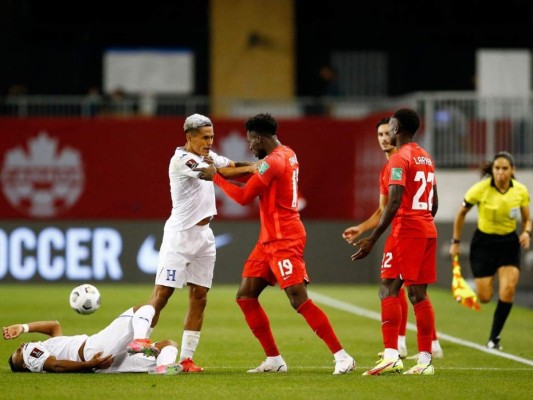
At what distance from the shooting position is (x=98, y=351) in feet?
36.9

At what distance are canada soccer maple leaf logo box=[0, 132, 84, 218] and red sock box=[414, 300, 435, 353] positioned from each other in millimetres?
15123

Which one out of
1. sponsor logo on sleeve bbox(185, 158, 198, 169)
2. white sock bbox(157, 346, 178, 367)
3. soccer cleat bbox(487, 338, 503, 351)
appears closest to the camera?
white sock bbox(157, 346, 178, 367)

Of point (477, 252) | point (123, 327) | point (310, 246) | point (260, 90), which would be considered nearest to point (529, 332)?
point (477, 252)

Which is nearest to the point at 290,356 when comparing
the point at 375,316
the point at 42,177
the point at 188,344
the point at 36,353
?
the point at 188,344

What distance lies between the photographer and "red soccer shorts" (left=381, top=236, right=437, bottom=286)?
11547 mm

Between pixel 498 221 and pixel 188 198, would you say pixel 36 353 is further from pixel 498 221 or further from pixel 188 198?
pixel 498 221

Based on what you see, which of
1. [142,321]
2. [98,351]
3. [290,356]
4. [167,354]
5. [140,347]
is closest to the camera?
[140,347]

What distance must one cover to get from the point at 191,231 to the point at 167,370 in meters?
1.26

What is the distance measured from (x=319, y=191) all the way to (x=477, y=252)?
35.3 ft

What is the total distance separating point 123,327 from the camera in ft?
36.5

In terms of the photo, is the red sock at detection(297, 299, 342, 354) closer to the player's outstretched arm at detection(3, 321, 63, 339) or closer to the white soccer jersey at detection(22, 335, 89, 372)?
the white soccer jersey at detection(22, 335, 89, 372)

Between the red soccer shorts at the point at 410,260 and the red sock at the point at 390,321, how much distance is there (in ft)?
0.70

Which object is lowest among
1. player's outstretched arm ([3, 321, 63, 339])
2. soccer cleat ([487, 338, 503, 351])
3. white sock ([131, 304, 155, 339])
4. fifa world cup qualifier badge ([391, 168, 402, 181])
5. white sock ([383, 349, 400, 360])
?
soccer cleat ([487, 338, 503, 351])

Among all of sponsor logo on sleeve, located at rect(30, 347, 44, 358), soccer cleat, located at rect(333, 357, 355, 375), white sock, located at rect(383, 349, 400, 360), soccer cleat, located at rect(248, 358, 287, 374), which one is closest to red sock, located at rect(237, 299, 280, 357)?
soccer cleat, located at rect(248, 358, 287, 374)
